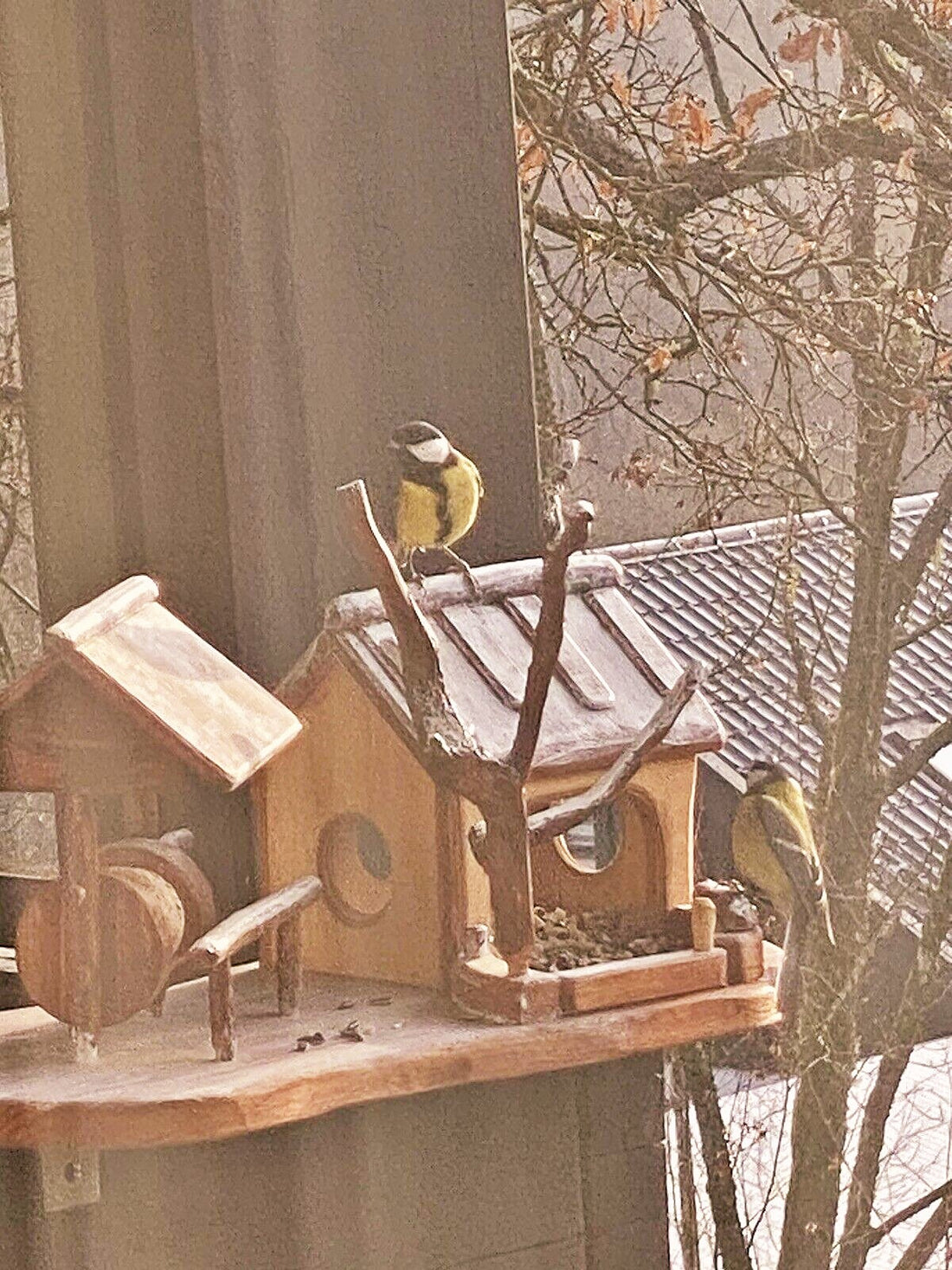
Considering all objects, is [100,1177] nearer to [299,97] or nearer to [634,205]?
[299,97]

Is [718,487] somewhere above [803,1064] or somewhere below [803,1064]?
above

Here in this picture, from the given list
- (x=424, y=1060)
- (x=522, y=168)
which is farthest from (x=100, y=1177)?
(x=522, y=168)

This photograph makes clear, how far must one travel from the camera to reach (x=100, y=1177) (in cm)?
75

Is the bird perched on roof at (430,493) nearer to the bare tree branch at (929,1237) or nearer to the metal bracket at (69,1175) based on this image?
the metal bracket at (69,1175)

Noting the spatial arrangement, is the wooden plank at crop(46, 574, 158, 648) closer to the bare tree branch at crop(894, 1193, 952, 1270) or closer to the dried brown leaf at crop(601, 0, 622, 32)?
the dried brown leaf at crop(601, 0, 622, 32)

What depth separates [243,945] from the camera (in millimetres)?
710

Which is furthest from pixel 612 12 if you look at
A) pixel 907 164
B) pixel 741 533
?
pixel 741 533

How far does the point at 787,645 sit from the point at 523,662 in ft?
1.22

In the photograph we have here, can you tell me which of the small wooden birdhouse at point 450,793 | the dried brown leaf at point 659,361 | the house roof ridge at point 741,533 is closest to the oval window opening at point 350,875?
the small wooden birdhouse at point 450,793

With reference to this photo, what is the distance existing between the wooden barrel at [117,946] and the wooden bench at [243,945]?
0.01 meters

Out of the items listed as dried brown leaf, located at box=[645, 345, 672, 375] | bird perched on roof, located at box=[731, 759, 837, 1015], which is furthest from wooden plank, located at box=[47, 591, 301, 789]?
dried brown leaf, located at box=[645, 345, 672, 375]

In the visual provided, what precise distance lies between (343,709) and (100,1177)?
20 centimetres

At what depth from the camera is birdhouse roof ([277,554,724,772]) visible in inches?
30.0

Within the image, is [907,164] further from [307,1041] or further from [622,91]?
[307,1041]
